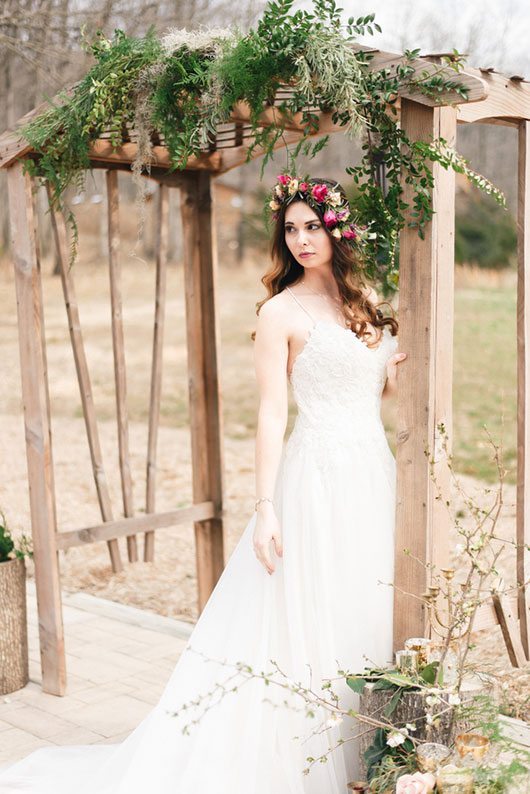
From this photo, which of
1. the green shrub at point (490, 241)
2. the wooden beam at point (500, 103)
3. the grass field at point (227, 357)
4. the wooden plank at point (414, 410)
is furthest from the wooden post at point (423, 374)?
the green shrub at point (490, 241)

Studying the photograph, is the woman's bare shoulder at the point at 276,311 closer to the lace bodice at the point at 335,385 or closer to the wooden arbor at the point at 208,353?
the lace bodice at the point at 335,385

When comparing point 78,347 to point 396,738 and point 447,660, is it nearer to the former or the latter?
point 447,660

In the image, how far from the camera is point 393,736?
2.61 meters

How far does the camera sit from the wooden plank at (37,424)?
4.23 m

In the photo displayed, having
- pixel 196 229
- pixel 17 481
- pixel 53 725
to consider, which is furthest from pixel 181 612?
pixel 17 481

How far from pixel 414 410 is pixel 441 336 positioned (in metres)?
0.26

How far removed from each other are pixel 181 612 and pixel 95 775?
8.42ft

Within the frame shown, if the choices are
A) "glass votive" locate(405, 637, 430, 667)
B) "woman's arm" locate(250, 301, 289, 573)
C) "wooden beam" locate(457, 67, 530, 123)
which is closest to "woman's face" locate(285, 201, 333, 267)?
"woman's arm" locate(250, 301, 289, 573)

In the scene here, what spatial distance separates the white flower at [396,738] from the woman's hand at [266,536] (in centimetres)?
69

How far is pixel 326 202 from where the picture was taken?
321cm

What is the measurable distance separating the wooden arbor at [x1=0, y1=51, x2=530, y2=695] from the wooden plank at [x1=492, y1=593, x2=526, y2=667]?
33 mm

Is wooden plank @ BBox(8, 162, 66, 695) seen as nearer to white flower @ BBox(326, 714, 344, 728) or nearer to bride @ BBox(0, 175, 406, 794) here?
bride @ BBox(0, 175, 406, 794)

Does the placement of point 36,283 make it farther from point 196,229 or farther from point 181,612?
point 181,612

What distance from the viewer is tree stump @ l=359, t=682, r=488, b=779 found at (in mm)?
2779
